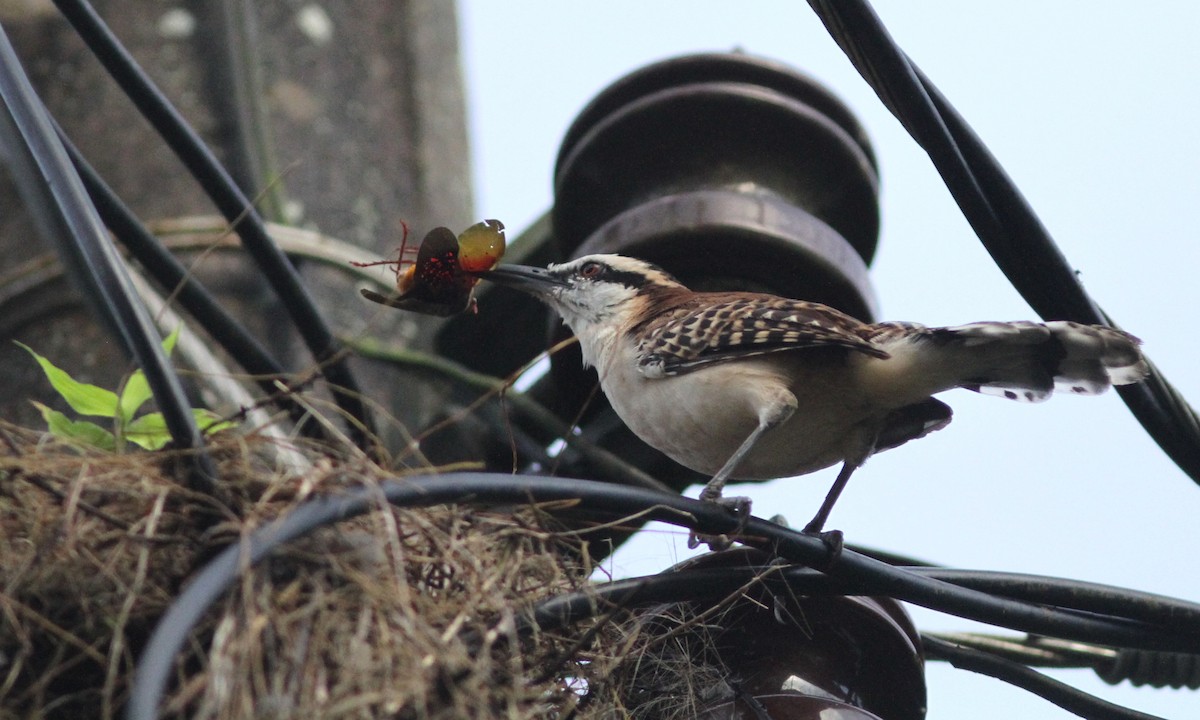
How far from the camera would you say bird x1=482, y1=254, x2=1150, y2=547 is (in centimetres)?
413

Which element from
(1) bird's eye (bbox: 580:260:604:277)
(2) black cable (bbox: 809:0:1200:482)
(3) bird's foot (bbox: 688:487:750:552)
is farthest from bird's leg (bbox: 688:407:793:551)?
(1) bird's eye (bbox: 580:260:604:277)

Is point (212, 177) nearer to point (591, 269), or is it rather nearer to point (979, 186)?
point (591, 269)

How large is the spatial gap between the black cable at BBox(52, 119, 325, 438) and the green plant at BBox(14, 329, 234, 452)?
0.64 metres

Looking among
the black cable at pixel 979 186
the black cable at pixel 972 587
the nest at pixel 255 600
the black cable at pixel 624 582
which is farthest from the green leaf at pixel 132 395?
the black cable at pixel 979 186

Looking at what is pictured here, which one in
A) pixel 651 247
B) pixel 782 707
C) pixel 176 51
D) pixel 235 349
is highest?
pixel 176 51

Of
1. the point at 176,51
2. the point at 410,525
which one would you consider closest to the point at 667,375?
the point at 410,525

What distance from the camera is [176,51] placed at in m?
6.95

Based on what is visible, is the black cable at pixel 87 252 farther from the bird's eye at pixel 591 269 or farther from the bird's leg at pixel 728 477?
the bird's eye at pixel 591 269

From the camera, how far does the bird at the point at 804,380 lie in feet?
13.5

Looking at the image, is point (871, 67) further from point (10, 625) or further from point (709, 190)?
point (10, 625)

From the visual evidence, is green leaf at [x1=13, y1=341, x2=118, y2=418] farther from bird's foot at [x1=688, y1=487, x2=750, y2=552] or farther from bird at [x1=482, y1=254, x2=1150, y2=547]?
bird at [x1=482, y1=254, x2=1150, y2=547]

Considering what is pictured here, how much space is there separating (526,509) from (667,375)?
1.37 m

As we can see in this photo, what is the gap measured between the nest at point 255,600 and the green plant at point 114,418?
1.13 ft

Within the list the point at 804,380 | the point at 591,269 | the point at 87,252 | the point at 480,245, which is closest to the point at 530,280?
the point at 591,269
